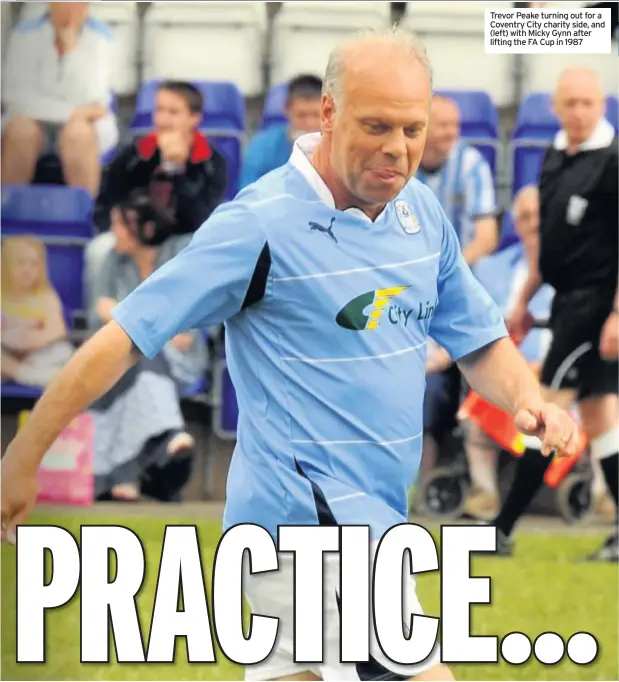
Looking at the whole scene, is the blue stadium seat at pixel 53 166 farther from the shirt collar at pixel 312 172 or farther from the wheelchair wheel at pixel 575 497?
the wheelchair wheel at pixel 575 497

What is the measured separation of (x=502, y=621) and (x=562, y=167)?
3.80 feet

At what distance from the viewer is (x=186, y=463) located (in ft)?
10.4

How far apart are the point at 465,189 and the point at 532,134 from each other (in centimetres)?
23

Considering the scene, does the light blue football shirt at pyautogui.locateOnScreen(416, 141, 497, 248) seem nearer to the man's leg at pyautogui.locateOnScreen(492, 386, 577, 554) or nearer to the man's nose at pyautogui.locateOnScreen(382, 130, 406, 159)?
the man's leg at pyautogui.locateOnScreen(492, 386, 577, 554)

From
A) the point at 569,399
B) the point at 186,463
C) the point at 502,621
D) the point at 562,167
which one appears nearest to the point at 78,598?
the point at 186,463

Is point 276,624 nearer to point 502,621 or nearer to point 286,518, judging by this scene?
point 286,518

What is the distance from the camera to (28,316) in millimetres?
3104

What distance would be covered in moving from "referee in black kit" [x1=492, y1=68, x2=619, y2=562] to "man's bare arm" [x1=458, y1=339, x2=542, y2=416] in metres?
0.80

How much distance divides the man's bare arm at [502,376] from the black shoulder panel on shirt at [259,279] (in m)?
Result: 0.46

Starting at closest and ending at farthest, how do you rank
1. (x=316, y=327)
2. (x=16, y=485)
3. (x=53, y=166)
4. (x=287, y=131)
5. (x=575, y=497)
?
(x=16, y=485) → (x=316, y=327) → (x=287, y=131) → (x=53, y=166) → (x=575, y=497)

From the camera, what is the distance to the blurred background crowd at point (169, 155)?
3.01 meters

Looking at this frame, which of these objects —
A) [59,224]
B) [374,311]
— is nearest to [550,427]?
[374,311]
